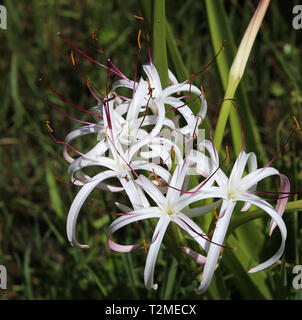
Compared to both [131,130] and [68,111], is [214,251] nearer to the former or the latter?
[131,130]

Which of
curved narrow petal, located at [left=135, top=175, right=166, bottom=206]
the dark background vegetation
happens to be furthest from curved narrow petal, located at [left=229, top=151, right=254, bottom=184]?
the dark background vegetation

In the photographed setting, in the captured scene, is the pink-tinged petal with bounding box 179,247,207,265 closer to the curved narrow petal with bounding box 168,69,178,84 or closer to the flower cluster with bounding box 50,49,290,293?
the flower cluster with bounding box 50,49,290,293

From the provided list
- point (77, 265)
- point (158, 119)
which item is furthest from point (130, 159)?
point (77, 265)

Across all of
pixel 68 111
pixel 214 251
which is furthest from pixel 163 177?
pixel 68 111

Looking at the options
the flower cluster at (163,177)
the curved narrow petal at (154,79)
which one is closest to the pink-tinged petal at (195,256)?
the flower cluster at (163,177)

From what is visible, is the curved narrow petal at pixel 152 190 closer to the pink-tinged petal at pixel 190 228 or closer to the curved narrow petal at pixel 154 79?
the pink-tinged petal at pixel 190 228

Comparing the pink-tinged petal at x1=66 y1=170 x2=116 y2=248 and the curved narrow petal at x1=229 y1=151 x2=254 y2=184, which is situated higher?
the curved narrow petal at x1=229 y1=151 x2=254 y2=184

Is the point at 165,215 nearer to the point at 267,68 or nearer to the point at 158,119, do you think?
the point at 158,119
